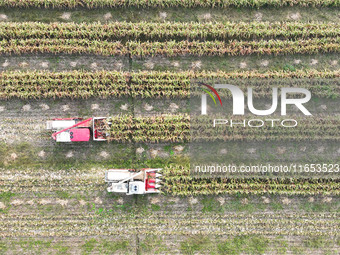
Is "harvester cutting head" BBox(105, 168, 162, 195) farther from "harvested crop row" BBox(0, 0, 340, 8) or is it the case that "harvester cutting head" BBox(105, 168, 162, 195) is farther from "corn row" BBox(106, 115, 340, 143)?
"harvested crop row" BBox(0, 0, 340, 8)

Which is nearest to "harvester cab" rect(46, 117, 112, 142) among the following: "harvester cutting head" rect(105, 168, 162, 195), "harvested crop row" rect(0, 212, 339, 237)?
"harvester cutting head" rect(105, 168, 162, 195)

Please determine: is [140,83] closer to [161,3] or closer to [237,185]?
[161,3]

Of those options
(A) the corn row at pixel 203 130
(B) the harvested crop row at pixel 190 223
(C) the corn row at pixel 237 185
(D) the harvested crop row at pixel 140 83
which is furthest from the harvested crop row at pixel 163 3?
(B) the harvested crop row at pixel 190 223

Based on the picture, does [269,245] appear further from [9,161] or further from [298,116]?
[9,161]

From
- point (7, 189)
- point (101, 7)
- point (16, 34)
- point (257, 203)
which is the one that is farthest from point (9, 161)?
point (257, 203)

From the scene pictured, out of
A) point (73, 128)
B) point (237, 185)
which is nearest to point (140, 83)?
point (73, 128)

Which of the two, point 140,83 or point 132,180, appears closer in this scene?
point 132,180

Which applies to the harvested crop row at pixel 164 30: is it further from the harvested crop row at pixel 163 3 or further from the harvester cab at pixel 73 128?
the harvester cab at pixel 73 128
